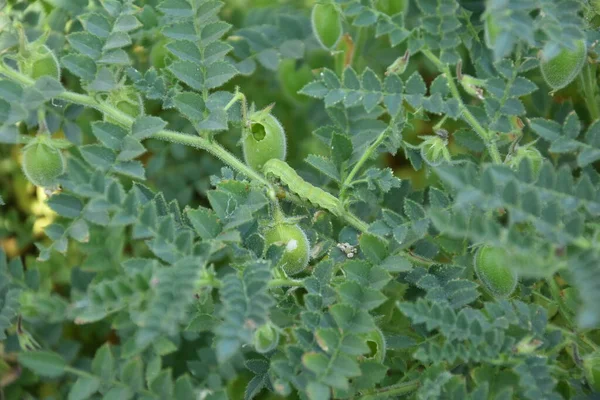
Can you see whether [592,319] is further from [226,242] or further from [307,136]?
[307,136]

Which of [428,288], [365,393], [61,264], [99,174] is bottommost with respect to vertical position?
[61,264]

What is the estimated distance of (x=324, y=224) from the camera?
1.56 m

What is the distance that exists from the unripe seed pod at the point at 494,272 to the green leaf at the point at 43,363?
0.76 metres

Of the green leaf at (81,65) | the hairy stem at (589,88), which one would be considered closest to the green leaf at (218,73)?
the green leaf at (81,65)

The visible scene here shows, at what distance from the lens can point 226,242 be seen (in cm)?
133

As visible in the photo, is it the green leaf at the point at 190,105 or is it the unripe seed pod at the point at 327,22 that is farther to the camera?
the unripe seed pod at the point at 327,22

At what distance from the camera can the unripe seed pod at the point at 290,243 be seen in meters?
1.35

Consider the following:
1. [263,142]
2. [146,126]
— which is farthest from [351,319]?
[146,126]

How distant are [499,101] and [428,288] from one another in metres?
0.40

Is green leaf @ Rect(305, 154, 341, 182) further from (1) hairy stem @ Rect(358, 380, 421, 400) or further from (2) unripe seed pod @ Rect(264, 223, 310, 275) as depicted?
(1) hairy stem @ Rect(358, 380, 421, 400)

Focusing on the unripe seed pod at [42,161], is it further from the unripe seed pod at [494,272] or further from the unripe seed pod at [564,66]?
the unripe seed pod at [564,66]

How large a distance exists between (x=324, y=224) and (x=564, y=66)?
1.89 feet

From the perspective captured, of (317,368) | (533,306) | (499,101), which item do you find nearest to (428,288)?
(533,306)

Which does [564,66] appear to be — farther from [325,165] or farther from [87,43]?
[87,43]
